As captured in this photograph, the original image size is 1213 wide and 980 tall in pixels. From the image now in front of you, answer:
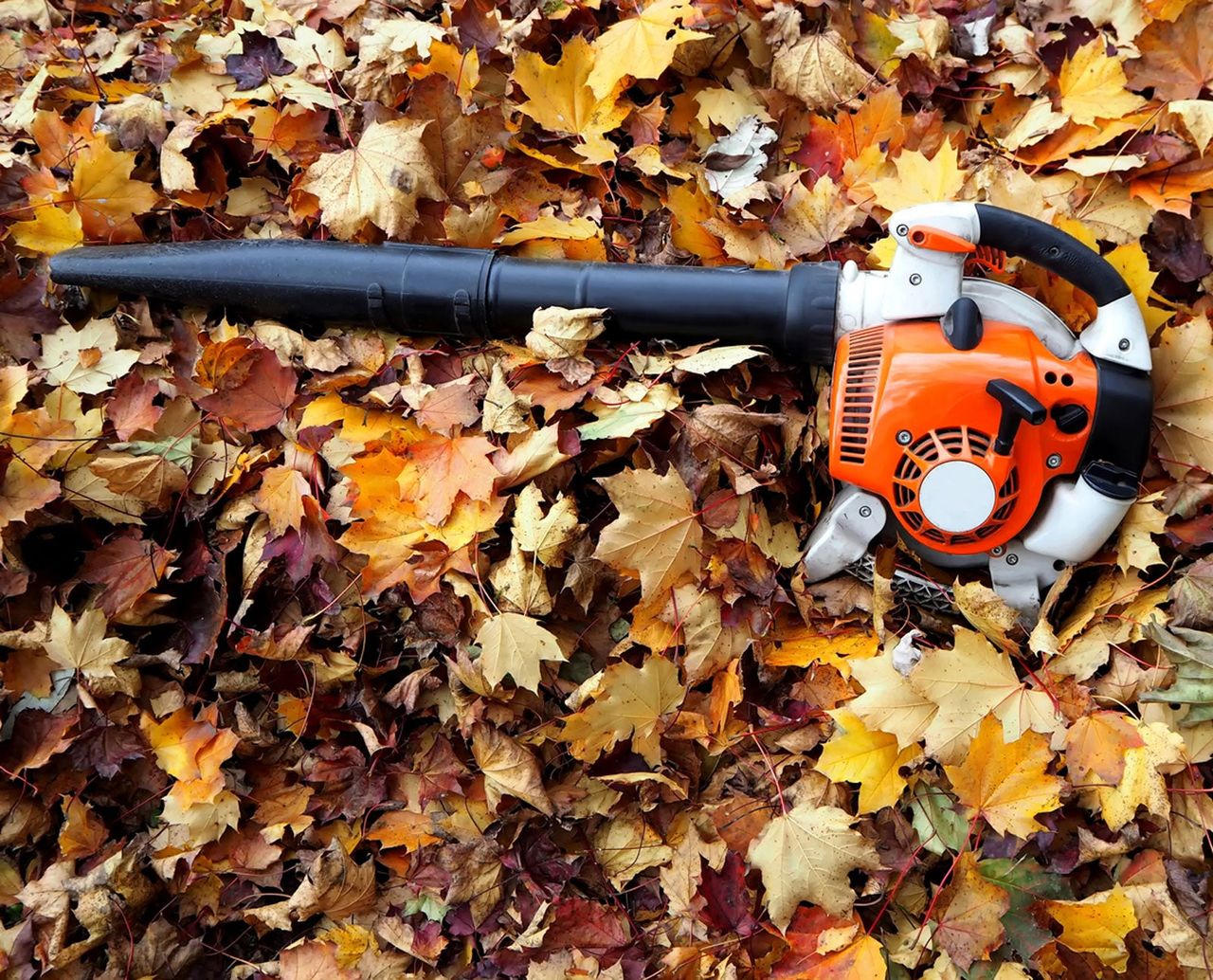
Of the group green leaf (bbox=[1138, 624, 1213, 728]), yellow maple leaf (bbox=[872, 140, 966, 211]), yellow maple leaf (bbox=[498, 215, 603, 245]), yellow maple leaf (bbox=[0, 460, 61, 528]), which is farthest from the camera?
yellow maple leaf (bbox=[498, 215, 603, 245])

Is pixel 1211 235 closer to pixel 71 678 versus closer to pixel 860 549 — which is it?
pixel 860 549

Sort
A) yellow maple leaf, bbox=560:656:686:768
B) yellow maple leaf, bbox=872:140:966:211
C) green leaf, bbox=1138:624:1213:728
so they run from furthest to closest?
yellow maple leaf, bbox=872:140:966:211, yellow maple leaf, bbox=560:656:686:768, green leaf, bbox=1138:624:1213:728

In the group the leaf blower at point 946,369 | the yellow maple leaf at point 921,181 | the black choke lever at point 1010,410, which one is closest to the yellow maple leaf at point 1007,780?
the leaf blower at point 946,369

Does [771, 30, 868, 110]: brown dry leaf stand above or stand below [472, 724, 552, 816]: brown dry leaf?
above

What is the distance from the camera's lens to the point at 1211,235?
1.93 m

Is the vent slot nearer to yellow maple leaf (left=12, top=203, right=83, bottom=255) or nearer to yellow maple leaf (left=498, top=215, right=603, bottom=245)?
yellow maple leaf (left=498, top=215, right=603, bottom=245)

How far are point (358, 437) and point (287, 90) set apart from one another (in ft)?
3.06

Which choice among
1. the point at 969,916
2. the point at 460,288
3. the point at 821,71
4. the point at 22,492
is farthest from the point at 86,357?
the point at 969,916

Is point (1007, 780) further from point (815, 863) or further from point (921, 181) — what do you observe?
point (921, 181)

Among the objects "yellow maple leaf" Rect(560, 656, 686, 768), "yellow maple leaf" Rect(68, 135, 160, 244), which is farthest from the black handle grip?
"yellow maple leaf" Rect(68, 135, 160, 244)

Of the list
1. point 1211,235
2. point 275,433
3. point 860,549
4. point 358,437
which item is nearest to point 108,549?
point 275,433

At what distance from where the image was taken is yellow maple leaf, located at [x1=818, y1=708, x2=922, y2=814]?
1702 millimetres

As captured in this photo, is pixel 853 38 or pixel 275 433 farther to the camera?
pixel 853 38

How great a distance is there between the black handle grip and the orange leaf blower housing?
0.43 feet
